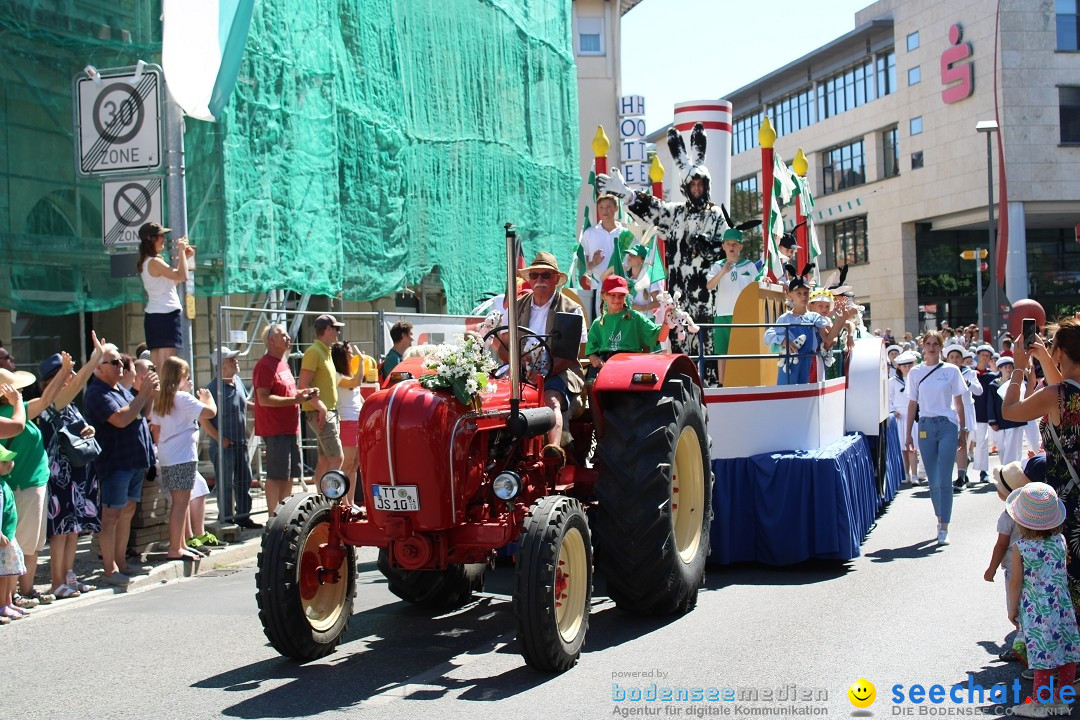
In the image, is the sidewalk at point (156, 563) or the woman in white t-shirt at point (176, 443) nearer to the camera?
the sidewalk at point (156, 563)


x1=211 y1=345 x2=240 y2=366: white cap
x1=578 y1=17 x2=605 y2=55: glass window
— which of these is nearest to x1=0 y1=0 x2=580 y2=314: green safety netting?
x1=211 y1=345 x2=240 y2=366: white cap

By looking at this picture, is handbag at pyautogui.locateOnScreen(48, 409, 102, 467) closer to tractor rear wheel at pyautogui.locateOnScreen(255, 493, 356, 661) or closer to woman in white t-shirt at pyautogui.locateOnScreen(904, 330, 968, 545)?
tractor rear wheel at pyautogui.locateOnScreen(255, 493, 356, 661)

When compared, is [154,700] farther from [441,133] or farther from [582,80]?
[582,80]

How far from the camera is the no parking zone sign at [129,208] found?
418 inches

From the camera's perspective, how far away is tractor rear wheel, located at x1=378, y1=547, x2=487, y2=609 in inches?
289

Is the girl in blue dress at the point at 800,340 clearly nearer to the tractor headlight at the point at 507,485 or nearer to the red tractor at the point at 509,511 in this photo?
the red tractor at the point at 509,511

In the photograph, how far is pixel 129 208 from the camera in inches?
421

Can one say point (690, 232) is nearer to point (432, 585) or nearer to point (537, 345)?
point (537, 345)

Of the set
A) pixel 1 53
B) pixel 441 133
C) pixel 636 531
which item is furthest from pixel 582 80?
pixel 636 531

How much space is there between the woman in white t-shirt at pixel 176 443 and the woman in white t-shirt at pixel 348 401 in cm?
198

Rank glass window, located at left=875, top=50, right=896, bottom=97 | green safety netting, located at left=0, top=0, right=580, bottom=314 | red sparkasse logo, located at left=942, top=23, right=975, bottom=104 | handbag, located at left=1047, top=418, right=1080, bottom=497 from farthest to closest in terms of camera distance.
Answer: glass window, located at left=875, top=50, right=896, bottom=97
red sparkasse logo, located at left=942, top=23, right=975, bottom=104
green safety netting, located at left=0, top=0, right=580, bottom=314
handbag, located at left=1047, top=418, right=1080, bottom=497

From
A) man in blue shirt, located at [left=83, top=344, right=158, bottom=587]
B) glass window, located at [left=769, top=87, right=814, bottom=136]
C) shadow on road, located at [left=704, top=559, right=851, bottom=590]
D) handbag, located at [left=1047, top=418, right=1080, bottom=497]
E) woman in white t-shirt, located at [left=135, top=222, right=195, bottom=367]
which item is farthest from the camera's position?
glass window, located at [left=769, top=87, right=814, bottom=136]

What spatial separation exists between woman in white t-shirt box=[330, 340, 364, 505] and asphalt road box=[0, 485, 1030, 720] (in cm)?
284

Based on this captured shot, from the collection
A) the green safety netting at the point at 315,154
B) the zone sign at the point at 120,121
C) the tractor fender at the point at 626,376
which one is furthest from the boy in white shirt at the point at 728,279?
the zone sign at the point at 120,121
